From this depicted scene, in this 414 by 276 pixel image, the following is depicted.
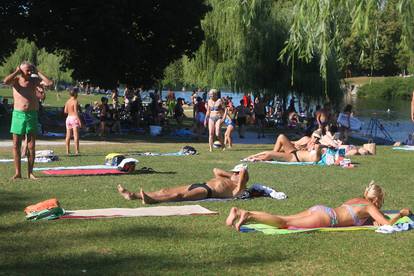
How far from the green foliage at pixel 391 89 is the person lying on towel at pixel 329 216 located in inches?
2397

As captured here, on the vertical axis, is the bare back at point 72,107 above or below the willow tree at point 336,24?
below

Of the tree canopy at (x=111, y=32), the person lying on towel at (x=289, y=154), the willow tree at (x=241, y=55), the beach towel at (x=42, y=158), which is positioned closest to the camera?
the beach towel at (x=42, y=158)

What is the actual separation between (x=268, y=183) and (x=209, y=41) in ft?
69.1

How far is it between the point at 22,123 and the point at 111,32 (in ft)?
42.9

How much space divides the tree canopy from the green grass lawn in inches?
535

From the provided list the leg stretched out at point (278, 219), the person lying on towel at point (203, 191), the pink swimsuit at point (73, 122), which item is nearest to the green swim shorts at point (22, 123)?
the person lying on towel at point (203, 191)

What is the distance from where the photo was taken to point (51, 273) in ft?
16.9

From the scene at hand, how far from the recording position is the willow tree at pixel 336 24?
6598 mm

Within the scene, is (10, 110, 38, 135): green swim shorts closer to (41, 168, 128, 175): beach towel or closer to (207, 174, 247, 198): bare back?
(41, 168, 128, 175): beach towel

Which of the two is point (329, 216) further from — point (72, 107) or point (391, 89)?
point (391, 89)

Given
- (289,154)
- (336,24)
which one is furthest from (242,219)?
(289,154)

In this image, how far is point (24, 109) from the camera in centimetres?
1057

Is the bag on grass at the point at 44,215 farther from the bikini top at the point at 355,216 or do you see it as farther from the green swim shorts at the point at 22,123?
the green swim shorts at the point at 22,123

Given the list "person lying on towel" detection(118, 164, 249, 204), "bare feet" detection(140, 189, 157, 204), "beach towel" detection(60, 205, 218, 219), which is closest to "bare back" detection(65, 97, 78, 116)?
"person lying on towel" detection(118, 164, 249, 204)
